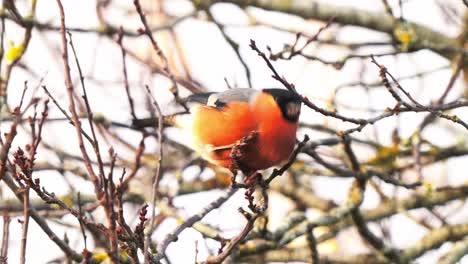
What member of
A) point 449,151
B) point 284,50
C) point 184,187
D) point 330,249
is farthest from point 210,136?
point 330,249

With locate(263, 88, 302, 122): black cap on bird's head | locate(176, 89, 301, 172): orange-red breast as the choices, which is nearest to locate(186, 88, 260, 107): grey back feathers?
locate(176, 89, 301, 172): orange-red breast

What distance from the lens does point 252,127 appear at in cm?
356

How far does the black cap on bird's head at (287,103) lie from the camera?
11.7 ft

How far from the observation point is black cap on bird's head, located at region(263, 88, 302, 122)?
3568mm

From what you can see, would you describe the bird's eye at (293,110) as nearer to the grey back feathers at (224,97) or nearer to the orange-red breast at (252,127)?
the orange-red breast at (252,127)

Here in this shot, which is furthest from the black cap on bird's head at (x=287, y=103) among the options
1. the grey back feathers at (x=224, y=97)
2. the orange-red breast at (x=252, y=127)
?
the grey back feathers at (x=224, y=97)

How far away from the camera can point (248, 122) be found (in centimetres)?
358

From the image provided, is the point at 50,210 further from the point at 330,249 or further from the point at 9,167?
the point at 330,249

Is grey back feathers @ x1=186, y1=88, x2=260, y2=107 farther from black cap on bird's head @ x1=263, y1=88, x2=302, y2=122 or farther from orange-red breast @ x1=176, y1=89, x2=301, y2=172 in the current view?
black cap on bird's head @ x1=263, y1=88, x2=302, y2=122

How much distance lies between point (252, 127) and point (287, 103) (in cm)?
21

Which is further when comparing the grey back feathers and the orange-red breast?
the grey back feathers

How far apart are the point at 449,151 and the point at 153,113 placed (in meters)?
2.06

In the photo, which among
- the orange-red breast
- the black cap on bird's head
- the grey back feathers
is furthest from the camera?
the grey back feathers

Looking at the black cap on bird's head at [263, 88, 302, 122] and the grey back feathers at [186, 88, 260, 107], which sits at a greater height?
the grey back feathers at [186, 88, 260, 107]
